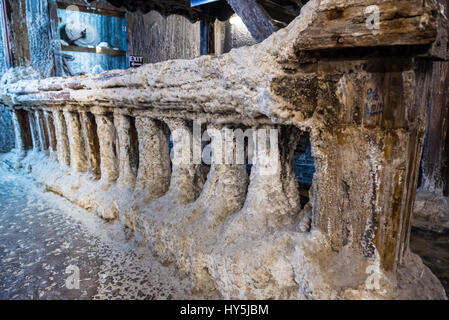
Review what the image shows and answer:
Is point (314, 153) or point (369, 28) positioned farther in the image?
point (314, 153)

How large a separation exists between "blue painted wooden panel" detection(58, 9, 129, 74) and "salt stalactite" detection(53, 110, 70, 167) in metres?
4.34

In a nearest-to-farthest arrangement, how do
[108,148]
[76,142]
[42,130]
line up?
[108,148], [76,142], [42,130]

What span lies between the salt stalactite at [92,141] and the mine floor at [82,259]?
385 millimetres

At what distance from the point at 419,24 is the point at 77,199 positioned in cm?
267

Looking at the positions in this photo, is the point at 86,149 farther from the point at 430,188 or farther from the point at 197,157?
the point at 430,188

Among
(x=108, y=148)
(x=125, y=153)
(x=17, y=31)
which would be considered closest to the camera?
(x=125, y=153)

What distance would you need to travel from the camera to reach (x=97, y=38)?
711 cm

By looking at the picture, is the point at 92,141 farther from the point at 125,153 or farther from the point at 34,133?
the point at 34,133

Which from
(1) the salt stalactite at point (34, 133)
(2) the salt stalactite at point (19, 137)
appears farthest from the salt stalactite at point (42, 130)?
(2) the salt stalactite at point (19, 137)

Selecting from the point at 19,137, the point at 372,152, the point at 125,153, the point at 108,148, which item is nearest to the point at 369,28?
the point at 372,152

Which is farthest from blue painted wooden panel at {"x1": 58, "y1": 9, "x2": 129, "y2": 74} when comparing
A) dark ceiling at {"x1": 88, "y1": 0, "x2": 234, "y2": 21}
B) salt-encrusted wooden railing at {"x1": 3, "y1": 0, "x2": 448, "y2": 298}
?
salt-encrusted wooden railing at {"x1": 3, "y1": 0, "x2": 448, "y2": 298}

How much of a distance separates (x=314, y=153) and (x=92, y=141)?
2.14 metres

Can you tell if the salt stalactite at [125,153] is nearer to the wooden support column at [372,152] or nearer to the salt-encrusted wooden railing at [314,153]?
the salt-encrusted wooden railing at [314,153]
